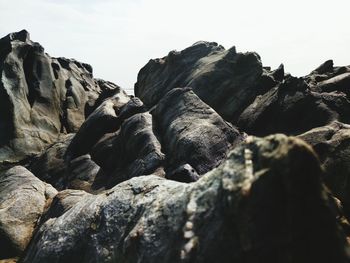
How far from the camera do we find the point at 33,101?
202ft

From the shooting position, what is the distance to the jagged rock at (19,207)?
3038 centimetres

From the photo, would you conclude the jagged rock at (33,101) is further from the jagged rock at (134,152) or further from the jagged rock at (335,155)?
the jagged rock at (335,155)

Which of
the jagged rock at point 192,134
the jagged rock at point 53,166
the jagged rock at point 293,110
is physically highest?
the jagged rock at point 293,110

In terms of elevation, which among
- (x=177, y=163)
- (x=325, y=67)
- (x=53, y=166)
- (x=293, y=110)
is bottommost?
(x=53, y=166)

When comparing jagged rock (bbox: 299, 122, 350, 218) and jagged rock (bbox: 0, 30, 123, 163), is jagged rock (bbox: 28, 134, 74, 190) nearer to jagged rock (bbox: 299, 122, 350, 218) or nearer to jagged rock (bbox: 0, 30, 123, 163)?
jagged rock (bbox: 0, 30, 123, 163)

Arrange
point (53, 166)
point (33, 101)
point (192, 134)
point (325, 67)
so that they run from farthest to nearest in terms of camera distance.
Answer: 1. point (325, 67)
2. point (33, 101)
3. point (53, 166)
4. point (192, 134)

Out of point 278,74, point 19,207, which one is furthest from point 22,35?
point 19,207

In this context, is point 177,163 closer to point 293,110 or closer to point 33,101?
point 293,110

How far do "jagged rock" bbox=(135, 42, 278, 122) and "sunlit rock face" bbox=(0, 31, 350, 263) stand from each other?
0.18 meters

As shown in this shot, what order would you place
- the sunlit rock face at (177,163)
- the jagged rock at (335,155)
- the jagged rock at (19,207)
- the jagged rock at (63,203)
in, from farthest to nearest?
the jagged rock at (335,155) < the jagged rock at (19,207) < the jagged rock at (63,203) < the sunlit rock face at (177,163)

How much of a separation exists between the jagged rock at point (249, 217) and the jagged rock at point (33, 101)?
40449 mm

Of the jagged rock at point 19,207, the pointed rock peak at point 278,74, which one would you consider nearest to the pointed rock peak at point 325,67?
the pointed rock peak at point 278,74

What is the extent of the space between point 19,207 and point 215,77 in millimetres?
28396

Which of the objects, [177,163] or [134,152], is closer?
[177,163]
